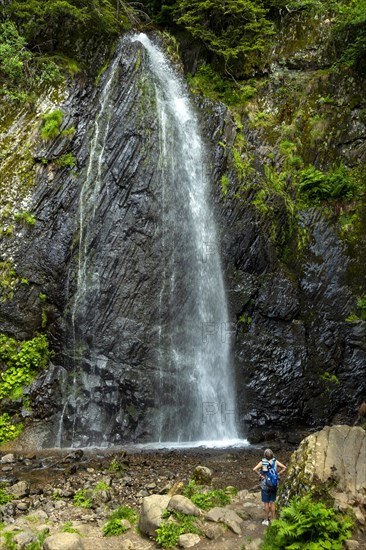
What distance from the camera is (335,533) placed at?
5574 mm

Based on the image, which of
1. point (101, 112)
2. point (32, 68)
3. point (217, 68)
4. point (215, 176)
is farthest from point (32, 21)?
point (215, 176)

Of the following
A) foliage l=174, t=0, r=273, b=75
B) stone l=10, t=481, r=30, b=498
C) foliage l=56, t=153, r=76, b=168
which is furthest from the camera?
foliage l=174, t=0, r=273, b=75

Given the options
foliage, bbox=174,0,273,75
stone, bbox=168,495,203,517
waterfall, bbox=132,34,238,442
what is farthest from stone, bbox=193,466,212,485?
foliage, bbox=174,0,273,75

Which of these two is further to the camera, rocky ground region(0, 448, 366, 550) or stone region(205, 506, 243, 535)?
stone region(205, 506, 243, 535)

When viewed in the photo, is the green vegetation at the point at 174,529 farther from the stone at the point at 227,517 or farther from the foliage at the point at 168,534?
the stone at the point at 227,517

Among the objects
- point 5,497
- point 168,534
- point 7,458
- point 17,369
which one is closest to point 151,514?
point 168,534

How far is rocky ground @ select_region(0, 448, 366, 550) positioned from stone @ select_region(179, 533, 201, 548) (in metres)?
0.03

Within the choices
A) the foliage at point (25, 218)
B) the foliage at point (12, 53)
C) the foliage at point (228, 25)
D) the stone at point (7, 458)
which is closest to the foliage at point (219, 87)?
the foliage at point (228, 25)

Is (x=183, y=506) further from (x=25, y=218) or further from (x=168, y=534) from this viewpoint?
Result: (x=25, y=218)

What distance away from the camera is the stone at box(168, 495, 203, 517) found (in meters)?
6.64

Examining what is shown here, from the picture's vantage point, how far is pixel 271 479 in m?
6.54

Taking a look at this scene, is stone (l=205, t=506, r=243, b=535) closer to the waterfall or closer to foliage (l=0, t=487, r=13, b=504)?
foliage (l=0, t=487, r=13, b=504)

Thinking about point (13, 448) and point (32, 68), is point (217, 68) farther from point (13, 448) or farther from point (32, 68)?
point (13, 448)

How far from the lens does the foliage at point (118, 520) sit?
661 centimetres
